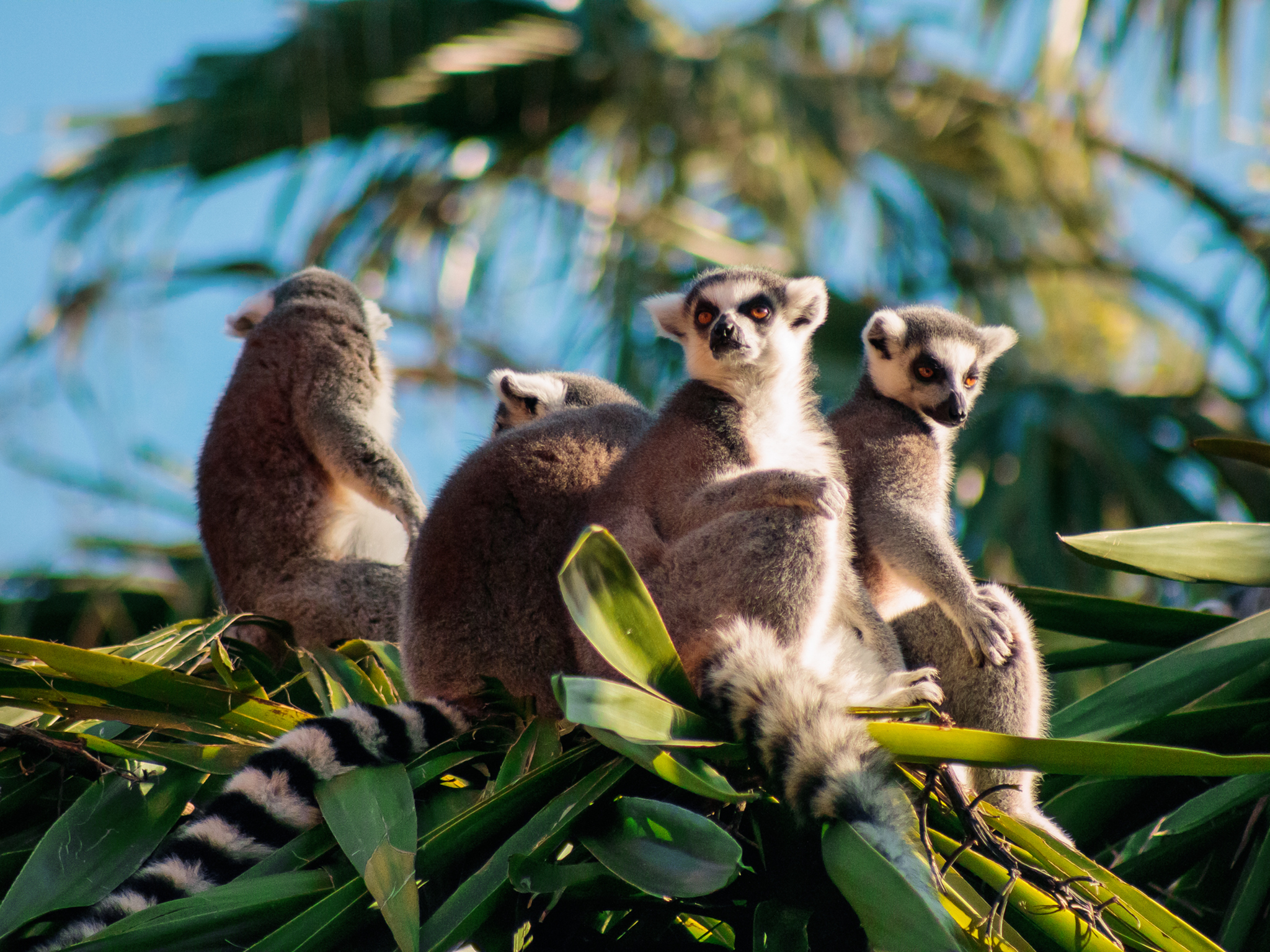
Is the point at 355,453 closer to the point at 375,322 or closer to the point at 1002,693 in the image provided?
the point at 375,322

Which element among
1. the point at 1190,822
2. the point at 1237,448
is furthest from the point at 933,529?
the point at 1190,822

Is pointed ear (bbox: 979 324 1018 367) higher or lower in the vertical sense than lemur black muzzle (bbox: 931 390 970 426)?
higher

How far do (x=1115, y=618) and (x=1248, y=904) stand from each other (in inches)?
34.6

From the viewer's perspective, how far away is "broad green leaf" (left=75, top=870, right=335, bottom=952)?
185 centimetres

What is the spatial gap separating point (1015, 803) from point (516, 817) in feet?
3.88

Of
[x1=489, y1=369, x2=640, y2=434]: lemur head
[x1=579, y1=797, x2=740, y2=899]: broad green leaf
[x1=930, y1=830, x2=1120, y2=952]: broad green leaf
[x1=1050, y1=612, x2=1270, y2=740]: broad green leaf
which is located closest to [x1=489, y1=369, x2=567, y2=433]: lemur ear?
[x1=489, y1=369, x2=640, y2=434]: lemur head

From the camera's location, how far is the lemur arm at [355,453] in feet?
14.8

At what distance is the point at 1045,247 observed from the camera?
35.8 ft

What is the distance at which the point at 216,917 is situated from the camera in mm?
1920

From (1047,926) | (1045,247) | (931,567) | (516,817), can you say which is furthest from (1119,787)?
(1045,247)

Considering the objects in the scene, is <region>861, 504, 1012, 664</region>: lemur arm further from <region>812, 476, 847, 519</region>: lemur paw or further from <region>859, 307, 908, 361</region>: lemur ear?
<region>859, 307, 908, 361</region>: lemur ear

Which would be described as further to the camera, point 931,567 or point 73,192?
point 73,192

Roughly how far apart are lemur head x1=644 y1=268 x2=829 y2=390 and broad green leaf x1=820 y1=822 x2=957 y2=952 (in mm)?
1533

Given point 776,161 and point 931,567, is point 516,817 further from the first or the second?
point 776,161
